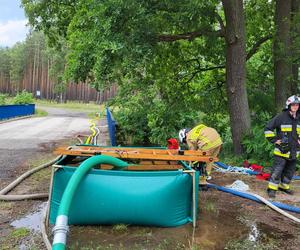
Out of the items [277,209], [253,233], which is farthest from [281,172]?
[253,233]

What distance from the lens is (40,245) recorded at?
14.3ft

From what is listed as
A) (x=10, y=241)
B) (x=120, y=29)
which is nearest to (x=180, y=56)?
(x=120, y=29)

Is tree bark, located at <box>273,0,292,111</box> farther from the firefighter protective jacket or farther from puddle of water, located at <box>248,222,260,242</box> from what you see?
puddle of water, located at <box>248,222,260,242</box>

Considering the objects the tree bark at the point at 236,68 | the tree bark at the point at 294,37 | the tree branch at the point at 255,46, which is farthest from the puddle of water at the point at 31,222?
the tree branch at the point at 255,46

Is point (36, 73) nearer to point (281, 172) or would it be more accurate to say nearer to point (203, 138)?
point (203, 138)

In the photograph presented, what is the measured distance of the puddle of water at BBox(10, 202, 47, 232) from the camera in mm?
5043

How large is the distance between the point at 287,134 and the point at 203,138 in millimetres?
1501

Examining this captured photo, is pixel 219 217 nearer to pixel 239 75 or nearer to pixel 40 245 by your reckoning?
pixel 40 245

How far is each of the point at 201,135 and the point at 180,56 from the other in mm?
5680

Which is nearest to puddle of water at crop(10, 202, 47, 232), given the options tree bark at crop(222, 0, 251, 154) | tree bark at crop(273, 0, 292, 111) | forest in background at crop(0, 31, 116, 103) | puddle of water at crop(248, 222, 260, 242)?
puddle of water at crop(248, 222, 260, 242)

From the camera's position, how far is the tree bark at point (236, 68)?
32.7 feet

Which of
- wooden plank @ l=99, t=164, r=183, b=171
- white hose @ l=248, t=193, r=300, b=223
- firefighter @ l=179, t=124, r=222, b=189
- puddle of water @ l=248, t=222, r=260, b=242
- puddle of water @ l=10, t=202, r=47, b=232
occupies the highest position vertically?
firefighter @ l=179, t=124, r=222, b=189

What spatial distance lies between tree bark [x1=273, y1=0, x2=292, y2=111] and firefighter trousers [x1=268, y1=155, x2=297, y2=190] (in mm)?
3848

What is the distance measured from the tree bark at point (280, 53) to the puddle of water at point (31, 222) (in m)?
7.47
